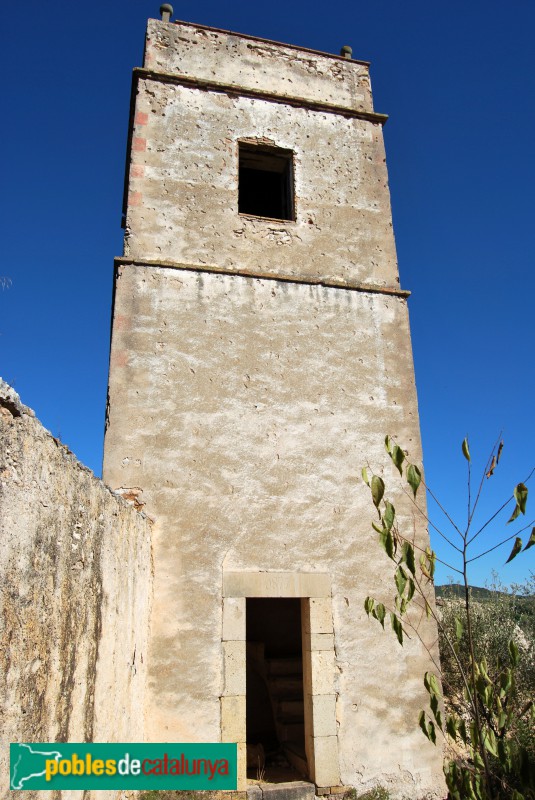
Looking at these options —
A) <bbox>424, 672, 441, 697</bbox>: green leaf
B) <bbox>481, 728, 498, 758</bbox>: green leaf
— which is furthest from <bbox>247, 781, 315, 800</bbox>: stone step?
<bbox>424, 672, 441, 697</bbox>: green leaf

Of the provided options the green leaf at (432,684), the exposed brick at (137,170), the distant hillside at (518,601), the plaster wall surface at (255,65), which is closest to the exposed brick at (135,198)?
the exposed brick at (137,170)

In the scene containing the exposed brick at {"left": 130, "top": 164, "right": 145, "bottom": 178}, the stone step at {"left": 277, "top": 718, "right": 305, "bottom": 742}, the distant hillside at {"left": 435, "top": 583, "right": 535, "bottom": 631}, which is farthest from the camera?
the distant hillside at {"left": 435, "top": 583, "right": 535, "bottom": 631}

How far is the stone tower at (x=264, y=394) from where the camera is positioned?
5602 millimetres

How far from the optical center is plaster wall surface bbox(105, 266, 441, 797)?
555 cm

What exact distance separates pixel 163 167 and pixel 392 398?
400 cm

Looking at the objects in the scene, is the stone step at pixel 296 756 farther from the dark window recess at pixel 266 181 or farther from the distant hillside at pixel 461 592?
the dark window recess at pixel 266 181

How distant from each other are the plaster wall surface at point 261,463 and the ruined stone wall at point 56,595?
4.15 ft

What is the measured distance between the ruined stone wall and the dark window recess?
17.6ft

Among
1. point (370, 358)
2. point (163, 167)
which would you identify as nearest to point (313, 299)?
point (370, 358)

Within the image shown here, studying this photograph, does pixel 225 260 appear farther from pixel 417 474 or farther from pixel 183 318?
pixel 417 474

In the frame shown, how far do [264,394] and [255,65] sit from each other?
4925 mm

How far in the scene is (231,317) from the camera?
6695 millimetres

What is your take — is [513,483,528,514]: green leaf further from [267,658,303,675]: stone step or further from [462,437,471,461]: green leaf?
[267,658,303,675]: stone step

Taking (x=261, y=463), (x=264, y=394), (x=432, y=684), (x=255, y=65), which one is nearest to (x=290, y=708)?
(x=261, y=463)
